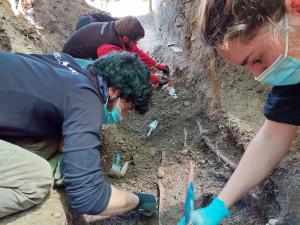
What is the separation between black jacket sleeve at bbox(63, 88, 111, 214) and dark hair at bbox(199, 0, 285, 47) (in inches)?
37.0

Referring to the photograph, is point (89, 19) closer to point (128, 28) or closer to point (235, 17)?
point (128, 28)

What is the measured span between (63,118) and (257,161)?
113 cm

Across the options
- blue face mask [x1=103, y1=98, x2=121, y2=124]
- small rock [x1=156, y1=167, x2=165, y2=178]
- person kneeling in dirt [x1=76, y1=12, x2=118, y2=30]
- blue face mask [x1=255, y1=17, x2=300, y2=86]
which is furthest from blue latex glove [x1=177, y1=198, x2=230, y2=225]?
person kneeling in dirt [x1=76, y1=12, x2=118, y2=30]

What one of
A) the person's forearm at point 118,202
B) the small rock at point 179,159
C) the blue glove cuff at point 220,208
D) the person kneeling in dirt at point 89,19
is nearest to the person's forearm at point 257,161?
the blue glove cuff at point 220,208

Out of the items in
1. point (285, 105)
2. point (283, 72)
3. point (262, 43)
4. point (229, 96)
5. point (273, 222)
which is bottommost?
point (273, 222)

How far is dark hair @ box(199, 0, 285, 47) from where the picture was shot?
1367 mm

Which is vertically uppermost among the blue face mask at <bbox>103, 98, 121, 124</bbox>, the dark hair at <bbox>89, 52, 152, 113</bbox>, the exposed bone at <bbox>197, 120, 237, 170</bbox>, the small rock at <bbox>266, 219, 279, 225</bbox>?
the dark hair at <bbox>89, 52, 152, 113</bbox>


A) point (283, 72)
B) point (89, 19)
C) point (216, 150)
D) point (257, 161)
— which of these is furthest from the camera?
point (89, 19)

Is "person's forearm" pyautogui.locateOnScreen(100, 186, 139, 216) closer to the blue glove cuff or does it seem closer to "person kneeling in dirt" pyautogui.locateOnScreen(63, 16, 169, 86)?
the blue glove cuff

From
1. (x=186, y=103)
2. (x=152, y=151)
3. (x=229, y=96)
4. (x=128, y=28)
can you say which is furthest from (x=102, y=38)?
(x=229, y=96)

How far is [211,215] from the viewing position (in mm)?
1902

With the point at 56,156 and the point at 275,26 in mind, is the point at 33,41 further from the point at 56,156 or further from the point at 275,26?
the point at 275,26

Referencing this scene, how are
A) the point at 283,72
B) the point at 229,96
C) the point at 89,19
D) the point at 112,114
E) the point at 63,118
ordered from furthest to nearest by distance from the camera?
1. the point at 89,19
2. the point at 229,96
3. the point at 112,114
4. the point at 63,118
5. the point at 283,72

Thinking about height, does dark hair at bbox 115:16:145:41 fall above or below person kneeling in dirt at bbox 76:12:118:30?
above
